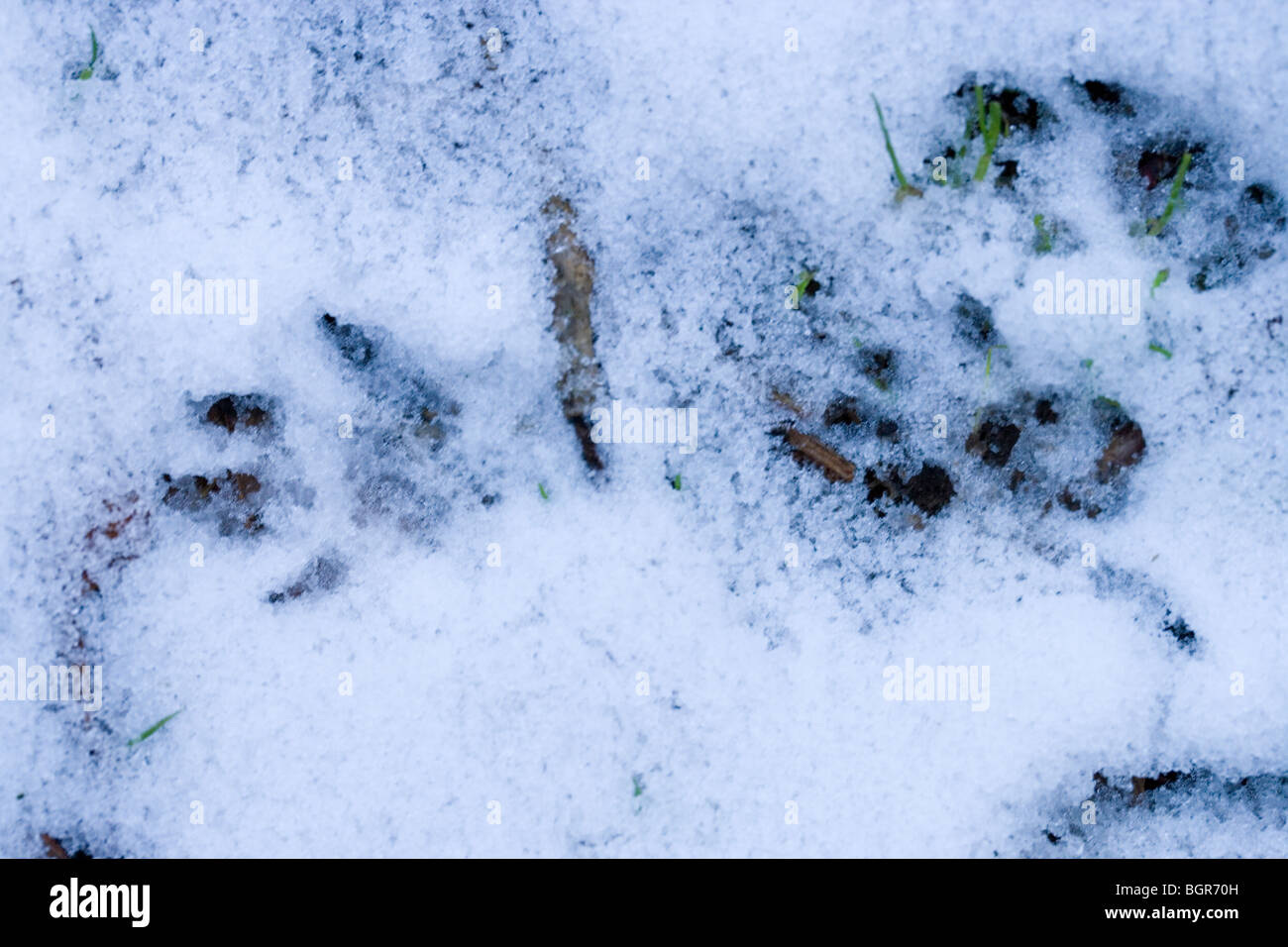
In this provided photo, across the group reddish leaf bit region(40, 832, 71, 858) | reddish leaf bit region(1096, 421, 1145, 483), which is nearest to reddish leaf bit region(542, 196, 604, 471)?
reddish leaf bit region(1096, 421, 1145, 483)

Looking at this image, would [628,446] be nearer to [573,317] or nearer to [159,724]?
[573,317]

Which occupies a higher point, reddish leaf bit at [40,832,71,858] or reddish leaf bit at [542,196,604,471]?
reddish leaf bit at [542,196,604,471]

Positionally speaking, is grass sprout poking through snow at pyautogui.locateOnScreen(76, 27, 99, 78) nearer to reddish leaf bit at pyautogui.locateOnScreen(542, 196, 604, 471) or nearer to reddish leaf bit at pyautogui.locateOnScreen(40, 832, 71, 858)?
reddish leaf bit at pyautogui.locateOnScreen(542, 196, 604, 471)

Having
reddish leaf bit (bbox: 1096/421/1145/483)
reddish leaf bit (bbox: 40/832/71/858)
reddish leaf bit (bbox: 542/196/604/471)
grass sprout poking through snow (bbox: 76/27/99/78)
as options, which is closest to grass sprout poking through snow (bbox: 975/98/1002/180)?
reddish leaf bit (bbox: 1096/421/1145/483)

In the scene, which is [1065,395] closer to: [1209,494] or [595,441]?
[1209,494]

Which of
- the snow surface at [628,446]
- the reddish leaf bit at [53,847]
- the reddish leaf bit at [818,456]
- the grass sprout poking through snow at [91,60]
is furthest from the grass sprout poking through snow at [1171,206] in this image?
the reddish leaf bit at [53,847]

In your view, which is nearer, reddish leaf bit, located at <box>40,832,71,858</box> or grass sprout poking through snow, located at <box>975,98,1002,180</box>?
grass sprout poking through snow, located at <box>975,98,1002,180</box>

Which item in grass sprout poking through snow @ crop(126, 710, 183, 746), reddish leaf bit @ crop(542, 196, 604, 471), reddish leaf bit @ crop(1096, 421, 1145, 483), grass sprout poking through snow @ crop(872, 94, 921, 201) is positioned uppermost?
grass sprout poking through snow @ crop(872, 94, 921, 201)

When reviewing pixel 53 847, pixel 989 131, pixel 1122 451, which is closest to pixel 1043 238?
pixel 989 131

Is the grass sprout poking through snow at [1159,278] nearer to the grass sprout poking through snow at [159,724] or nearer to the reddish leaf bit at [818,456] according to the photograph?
the reddish leaf bit at [818,456]
